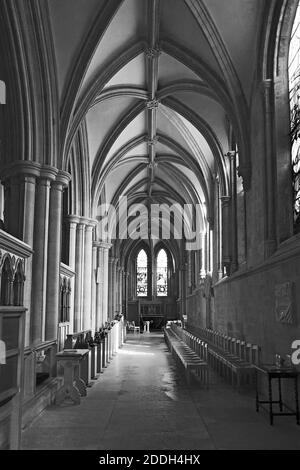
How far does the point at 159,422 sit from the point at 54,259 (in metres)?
4.93

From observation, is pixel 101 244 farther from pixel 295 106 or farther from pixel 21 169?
pixel 295 106

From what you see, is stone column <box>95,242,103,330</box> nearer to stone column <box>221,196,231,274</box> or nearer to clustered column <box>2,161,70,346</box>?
stone column <box>221,196,231,274</box>

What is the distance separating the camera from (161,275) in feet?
140

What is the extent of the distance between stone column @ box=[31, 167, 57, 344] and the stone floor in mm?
1726

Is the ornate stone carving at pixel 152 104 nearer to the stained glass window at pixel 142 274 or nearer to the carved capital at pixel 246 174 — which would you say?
the carved capital at pixel 246 174

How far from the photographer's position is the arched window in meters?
8.56

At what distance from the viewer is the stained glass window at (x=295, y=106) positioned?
28.1 feet

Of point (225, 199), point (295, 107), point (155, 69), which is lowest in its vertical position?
point (225, 199)

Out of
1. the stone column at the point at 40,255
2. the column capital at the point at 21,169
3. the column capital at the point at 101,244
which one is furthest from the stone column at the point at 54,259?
the column capital at the point at 101,244

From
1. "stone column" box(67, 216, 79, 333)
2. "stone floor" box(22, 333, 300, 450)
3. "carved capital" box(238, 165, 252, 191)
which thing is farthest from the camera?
"stone column" box(67, 216, 79, 333)

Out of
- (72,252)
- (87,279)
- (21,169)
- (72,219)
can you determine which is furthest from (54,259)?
(87,279)

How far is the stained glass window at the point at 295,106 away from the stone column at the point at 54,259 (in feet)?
16.9

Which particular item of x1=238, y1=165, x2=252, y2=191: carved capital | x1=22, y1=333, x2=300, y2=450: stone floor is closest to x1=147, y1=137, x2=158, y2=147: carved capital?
x1=238, y1=165, x2=252, y2=191: carved capital

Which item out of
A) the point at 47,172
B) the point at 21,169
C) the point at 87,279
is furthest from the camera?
the point at 87,279
